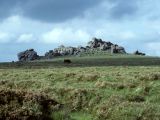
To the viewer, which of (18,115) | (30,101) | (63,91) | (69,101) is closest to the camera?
(18,115)

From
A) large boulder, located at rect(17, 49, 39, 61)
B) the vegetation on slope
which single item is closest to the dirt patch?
the vegetation on slope

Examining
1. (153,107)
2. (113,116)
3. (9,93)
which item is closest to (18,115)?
(9,93)

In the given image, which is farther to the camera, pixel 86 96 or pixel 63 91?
pixel 63 91

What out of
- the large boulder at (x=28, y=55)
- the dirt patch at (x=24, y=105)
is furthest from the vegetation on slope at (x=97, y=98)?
the large boulder at (x=28, y=55)

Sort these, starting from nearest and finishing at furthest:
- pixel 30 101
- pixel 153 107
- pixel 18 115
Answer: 1. pixel 18 115
2. pixel 30 101
3. pixel 153 107

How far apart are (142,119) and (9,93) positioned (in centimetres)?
524

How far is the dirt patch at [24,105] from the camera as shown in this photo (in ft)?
56.3

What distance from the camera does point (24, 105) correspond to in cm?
1822

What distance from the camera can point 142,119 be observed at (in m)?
18.9

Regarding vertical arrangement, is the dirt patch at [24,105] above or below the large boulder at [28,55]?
below

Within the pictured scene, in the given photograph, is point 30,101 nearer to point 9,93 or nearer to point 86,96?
point 9,93

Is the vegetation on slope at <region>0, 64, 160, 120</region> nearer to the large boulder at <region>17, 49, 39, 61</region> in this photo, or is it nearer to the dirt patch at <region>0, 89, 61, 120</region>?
the dirt patch at <region>0, 89, 61, 120</region>

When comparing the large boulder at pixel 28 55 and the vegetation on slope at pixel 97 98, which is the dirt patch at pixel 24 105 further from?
the large boulder at pixel 28 55

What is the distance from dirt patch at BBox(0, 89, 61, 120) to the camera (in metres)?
17.2
